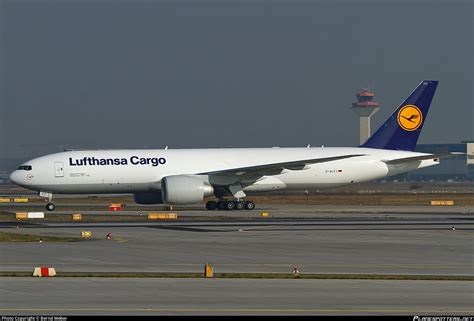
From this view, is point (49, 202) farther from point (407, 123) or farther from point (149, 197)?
point (407, 123)

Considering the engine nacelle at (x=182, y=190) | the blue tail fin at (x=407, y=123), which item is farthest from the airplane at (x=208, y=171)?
the blue tail fin at (x=407, y=123)

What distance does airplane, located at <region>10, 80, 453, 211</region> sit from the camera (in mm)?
68812

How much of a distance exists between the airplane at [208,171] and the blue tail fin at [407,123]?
3.09 feet

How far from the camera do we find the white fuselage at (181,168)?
68.9 metres

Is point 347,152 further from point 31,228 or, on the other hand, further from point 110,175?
point 31,228

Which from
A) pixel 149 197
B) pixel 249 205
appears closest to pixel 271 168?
pixel 249 205

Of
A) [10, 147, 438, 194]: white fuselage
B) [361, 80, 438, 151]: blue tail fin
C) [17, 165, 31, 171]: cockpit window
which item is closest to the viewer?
[10, 147, 438, 194]: white fuselage

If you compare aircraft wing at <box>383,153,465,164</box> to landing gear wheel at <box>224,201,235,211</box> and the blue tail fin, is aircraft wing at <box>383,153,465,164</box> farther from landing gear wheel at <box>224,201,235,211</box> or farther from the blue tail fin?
landing gear wheel at <box>224,201,235,211</box>

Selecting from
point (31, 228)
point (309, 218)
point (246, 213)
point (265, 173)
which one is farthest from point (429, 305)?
point (265, 173)

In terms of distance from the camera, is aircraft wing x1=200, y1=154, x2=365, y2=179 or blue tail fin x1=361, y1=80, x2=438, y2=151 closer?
aircraft wing x1=200, y1=154, x2=365, y2=179

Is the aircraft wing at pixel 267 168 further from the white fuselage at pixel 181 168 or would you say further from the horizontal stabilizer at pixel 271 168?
the white fuselage at pixel 181 168

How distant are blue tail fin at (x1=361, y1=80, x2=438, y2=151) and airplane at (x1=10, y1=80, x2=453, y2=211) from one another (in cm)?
94

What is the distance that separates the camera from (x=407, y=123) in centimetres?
7756

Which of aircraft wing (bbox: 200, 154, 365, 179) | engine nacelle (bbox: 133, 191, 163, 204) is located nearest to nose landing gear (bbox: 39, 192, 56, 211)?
engine nacelle (bbox: 133, 191, 163, 204)
